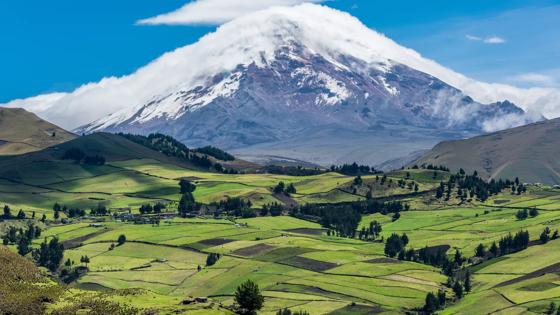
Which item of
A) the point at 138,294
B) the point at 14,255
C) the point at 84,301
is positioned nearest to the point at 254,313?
the point at 138,294

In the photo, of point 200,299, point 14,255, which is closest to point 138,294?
point 200,299

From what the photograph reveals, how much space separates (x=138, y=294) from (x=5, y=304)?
29.6 meters

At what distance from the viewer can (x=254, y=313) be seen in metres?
164

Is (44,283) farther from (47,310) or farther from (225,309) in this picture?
(225,309)

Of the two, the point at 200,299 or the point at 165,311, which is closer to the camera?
the point at 165,311

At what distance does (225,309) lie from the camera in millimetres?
156250

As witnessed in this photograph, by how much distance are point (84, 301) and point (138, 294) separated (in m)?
17.2

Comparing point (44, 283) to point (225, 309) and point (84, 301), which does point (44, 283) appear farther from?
point (225, 309)

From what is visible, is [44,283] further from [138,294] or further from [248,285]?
[248,285]

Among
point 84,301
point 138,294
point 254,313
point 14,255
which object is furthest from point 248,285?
point 14,255

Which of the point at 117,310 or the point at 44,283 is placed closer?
the point at 117,310

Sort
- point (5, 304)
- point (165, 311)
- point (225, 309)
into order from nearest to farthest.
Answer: point (5, 304) < point (165, 311) < point (225, 309)

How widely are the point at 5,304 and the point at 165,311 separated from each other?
76.4 ft

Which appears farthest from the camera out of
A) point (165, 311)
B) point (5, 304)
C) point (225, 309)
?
point (225, 309)
